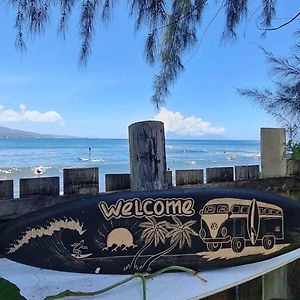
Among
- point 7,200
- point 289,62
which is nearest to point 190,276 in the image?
point 7,200

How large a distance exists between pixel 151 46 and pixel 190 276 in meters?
1.10

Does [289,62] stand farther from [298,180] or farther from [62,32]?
[62,32]

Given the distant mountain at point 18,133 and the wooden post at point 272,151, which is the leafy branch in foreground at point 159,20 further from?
the distant mountain at point 18,133

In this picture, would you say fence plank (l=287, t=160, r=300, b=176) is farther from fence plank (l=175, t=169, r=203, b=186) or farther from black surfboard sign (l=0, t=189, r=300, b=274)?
black surfboard sign (l=0, t=189, r=300, b=274)

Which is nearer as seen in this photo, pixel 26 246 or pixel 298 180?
pixel 26 246

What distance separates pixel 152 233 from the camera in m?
1.27

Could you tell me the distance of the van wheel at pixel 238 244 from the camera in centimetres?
133

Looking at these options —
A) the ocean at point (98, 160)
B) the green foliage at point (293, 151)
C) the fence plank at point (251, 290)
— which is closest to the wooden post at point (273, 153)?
the green foliage at point (293, 151)

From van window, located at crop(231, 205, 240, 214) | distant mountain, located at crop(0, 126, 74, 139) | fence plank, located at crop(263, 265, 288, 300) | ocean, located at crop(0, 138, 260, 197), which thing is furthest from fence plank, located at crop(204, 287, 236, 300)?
distant mountain, located at crop(0, 126, 74, 139)

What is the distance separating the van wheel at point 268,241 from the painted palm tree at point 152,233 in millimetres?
337

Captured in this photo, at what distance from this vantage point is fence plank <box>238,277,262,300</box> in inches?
65.7

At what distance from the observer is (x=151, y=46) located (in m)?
1.94

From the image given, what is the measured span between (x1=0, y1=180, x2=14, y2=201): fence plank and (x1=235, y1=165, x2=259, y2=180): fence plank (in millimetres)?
1020

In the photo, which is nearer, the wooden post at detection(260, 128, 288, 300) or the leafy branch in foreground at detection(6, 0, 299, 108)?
the leafy branch in foreground at detection(6, 0, 299, 108)
